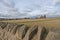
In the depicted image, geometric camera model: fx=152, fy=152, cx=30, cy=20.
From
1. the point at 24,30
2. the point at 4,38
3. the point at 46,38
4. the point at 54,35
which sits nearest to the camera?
the point at 54,35

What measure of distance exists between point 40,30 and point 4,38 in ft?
11.7

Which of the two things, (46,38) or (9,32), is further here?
(9,32)

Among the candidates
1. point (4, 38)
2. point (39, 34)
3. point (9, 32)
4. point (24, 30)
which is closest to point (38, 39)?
point (39, 34)

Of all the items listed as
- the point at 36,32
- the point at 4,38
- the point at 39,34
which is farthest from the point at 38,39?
the point at 4,38

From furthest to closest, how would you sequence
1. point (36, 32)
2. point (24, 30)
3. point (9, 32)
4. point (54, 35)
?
point (9, 32) < point (24, 30) < point (36, 32) < point (54, 35)

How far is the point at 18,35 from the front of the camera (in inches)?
259

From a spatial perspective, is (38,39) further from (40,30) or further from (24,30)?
(24,30)

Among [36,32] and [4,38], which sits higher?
[36,32]

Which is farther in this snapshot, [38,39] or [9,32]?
[9,32]

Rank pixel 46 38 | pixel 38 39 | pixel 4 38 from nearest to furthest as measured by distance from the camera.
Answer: pixel 46 38
pixel 38 39
pixel 4 38

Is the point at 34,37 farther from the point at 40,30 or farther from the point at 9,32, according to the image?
the point at 9,32

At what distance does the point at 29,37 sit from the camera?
18.9 feet

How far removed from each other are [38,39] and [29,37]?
0.63 m

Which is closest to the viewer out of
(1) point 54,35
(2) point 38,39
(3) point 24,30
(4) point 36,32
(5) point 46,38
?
(1) point 54,35
